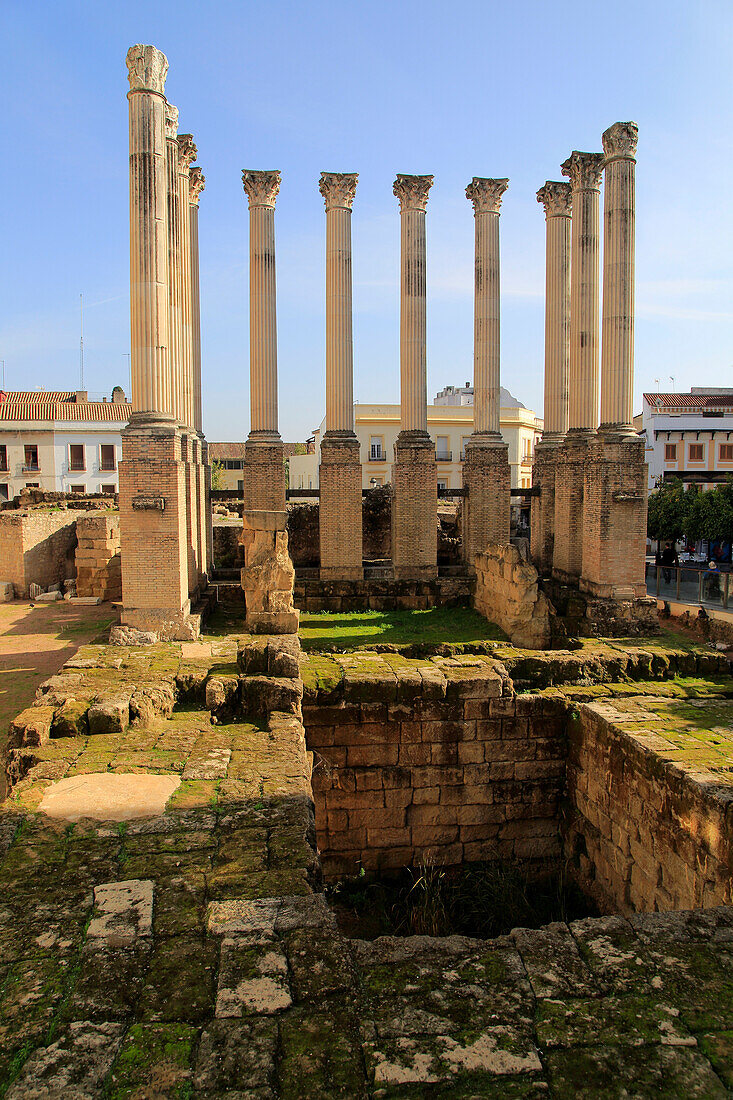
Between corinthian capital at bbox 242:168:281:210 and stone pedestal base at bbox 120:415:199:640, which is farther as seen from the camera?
corinthian capital at bbox 242:168:281:210

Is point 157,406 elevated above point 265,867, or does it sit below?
above

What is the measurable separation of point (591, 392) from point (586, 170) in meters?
4.72

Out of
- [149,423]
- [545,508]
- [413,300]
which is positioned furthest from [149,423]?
[545,508]

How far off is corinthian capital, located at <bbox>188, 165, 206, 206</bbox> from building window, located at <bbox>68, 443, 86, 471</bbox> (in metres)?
25.7

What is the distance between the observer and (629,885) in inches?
292

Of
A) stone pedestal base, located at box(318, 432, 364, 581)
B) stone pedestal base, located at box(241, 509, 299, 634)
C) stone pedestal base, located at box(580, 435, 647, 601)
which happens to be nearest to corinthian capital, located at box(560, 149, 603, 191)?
stone pedestal base, located at box(580, 435, 647, 601)

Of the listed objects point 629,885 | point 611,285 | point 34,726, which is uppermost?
point 611,285

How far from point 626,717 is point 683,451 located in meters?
32.1

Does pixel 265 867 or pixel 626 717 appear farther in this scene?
pixel 626 717

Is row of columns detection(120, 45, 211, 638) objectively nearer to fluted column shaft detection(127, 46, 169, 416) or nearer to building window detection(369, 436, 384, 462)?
fluted column shaft detection(127, 46, 169, 416)

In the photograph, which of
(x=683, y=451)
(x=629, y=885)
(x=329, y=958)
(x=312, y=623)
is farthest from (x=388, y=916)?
(x=683, y=451)

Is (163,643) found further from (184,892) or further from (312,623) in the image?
(184,892)

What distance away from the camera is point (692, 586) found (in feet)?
51.0

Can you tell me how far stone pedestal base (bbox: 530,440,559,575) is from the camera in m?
17.6
